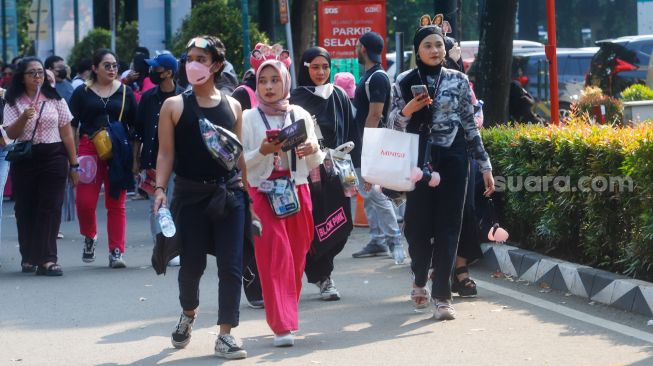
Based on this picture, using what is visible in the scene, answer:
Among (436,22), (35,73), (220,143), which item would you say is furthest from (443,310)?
(35,73)

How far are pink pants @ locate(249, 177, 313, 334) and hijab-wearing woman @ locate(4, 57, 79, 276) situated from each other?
3.65 metres

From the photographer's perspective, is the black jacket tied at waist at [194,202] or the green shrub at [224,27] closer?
the black jacket tied at waist at [194,202]

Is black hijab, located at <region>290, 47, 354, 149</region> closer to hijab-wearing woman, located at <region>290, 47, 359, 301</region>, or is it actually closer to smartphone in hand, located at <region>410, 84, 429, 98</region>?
hijab-wearing woman, located at <region>290, 47, 359, 301</region>

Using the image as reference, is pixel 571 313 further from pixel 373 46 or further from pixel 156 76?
pixel 156 76

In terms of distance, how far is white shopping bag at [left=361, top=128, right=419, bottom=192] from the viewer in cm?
773

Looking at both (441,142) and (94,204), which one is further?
(94,204)

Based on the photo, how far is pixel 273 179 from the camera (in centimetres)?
744

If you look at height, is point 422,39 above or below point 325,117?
above

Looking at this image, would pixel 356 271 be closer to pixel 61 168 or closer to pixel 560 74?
pixel 61 168

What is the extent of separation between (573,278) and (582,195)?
658mm

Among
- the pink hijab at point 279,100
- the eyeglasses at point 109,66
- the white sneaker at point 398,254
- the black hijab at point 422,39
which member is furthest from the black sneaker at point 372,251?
the pink hijab at point 279,100

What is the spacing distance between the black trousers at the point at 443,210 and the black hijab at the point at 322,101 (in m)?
1.11

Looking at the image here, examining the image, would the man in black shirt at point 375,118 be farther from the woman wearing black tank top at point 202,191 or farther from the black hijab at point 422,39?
the woman wearing black tank top at point 202,191

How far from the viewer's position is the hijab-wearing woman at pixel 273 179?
7.21m
